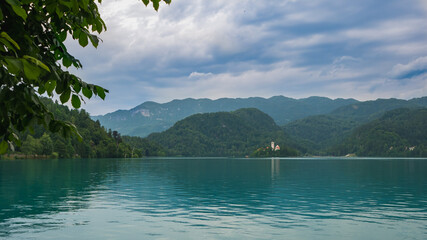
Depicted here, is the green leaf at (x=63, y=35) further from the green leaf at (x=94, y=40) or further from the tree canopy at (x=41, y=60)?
the green leaf at (x=94, y=40)

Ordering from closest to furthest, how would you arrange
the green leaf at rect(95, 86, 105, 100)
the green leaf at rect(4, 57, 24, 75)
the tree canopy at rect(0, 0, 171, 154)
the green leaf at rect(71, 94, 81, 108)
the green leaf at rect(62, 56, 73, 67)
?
1. the green leaf at rect(4, 57, 24, 75)
2. the tree canopy at rect(0, 0, 171, 154)
3. the green leaf at rect(71, 94, 81, 108)
4. the green leaf at rect(95, 86, 105, 100)
5. the green leaf at rect(62, 56, 73, 67)

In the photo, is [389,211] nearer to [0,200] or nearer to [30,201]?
[30,201]

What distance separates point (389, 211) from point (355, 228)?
1192 cm

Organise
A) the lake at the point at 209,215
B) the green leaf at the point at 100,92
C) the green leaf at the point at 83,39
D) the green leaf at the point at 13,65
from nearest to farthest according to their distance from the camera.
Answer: the green leaf at the point at 13,65 → the green leaf at the point at 100,92 → the green leaf at the point at 83,39 → the lake at the point at 209,215

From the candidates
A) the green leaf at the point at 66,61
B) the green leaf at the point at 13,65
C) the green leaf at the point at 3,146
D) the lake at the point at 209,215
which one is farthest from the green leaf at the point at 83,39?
the lake at the point at 209,215

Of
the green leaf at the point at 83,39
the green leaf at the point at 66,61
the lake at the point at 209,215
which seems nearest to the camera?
the green leaf at the point at 83,39

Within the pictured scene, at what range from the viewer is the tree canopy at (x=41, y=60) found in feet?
24.7

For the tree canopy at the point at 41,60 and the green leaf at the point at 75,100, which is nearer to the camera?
the tree canopy at the point at 41,60

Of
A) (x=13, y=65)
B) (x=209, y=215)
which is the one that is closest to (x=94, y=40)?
(x=13, y=65)

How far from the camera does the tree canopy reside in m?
7.53

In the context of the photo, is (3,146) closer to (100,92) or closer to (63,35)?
(100,92)

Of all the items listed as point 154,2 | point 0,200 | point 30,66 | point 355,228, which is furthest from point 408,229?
point 0,200

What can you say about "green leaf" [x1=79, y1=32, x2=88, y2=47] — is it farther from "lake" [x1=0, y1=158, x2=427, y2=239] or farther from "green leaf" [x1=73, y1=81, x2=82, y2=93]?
"lake" [x1=0, y1=158, x2=427, y2=239]

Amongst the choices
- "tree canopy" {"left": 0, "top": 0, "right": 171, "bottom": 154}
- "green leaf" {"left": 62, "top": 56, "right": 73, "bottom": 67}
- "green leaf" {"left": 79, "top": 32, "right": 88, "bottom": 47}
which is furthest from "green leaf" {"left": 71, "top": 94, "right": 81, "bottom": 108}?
"green leaf" {"left": 62, "top": 56, "right": 73, "bottom": 67}
